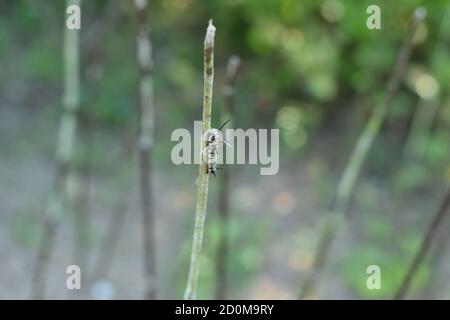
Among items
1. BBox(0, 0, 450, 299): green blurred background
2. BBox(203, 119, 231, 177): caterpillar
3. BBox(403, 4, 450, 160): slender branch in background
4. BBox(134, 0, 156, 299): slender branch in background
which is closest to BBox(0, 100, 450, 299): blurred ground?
BBox(0, 0, 450, 299): green blurred background

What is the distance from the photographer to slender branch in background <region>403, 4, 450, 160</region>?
7.01 ft

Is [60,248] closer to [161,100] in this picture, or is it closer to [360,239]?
[161,100]

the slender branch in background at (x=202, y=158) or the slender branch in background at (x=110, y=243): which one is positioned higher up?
the slender branch in background at (x=202, y=158)

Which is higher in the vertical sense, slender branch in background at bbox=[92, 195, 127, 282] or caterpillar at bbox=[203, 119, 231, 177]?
caterpillar at bbox=[203, 119, 231, 177]

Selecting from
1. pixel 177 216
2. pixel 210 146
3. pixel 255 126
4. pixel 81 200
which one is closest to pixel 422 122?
pixel 255 126

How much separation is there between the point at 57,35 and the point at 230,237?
1144 millimetres

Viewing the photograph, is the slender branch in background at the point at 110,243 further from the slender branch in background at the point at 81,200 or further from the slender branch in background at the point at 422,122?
the slender branch in background at the point at 422,122

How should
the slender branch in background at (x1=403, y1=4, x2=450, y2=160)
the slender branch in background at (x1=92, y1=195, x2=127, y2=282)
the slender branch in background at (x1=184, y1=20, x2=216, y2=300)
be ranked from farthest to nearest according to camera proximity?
the slender branch in background at (x1=403, y1=4, x2=450, y2=160) < the slender branch in background at (x1=92, y1=195, x2=127, y2=282) < the slender branch in background at (x1=184, y1=20, x2=216, y2=300)

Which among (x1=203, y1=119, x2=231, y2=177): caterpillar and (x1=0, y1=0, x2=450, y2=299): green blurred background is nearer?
(x1=203, y1=119, x2=231, y2=177): caterpillar

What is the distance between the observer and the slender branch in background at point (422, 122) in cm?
214

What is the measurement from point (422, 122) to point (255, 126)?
2.12 feet

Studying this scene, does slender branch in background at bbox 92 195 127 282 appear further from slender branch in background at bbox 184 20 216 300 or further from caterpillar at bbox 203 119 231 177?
caterpillar at bbox 203 119 231 177

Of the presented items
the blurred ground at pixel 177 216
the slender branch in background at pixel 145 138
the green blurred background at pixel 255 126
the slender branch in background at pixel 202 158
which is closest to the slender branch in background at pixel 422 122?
the green blurred background at pixel 255 126

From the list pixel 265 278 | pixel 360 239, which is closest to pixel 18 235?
pixel 265 278
